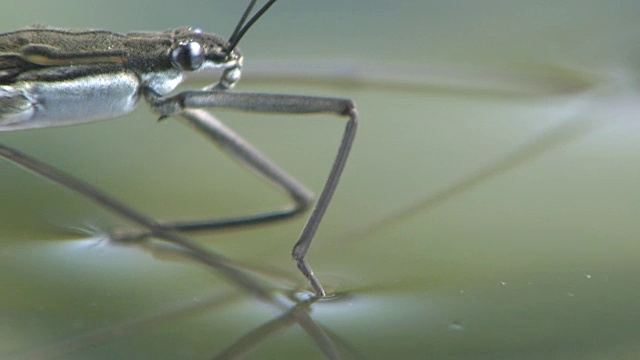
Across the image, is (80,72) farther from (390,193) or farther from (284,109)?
(390,193)

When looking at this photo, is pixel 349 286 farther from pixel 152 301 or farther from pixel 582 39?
pixel 582 39

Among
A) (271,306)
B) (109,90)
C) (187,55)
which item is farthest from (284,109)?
(271,306)

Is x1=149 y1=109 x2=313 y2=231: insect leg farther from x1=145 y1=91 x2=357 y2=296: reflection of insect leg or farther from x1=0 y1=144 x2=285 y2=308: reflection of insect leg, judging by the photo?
x1=0 y1=144 x2=285 y2=308: reflection of insect leg

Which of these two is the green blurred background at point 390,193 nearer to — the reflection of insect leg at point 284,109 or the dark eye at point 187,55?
the reflection of insect leg at point 284,109

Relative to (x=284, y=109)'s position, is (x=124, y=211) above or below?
below

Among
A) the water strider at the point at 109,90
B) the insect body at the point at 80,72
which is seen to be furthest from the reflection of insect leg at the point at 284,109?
the insect body at the point at 80,72

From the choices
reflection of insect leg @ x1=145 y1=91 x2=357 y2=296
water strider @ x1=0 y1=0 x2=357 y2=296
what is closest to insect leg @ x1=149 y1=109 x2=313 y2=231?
reflection of insect leg @ x1=145 y1=91 x2=357 y2=296

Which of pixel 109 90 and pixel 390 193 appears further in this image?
pixel 390 193
